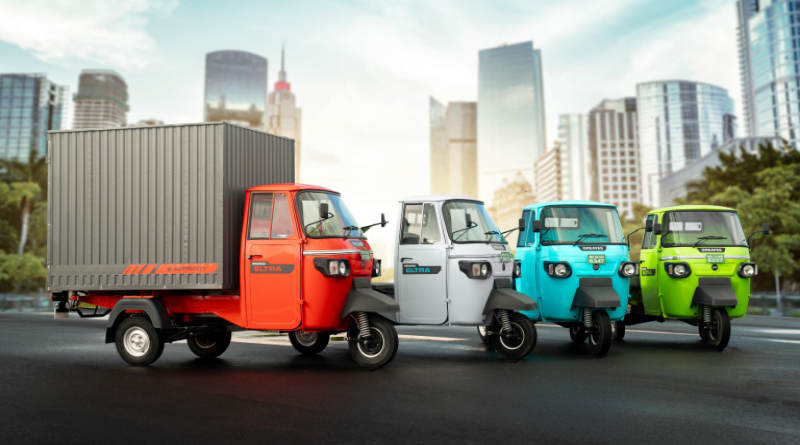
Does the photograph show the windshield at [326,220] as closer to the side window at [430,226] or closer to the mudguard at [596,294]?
the side window at [430,226]

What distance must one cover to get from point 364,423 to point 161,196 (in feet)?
16.5

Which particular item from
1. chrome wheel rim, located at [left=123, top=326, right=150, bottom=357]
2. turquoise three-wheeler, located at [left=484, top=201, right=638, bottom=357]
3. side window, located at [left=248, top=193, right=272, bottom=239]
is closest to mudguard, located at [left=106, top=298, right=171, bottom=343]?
chrome wheel rim, located at [left=123, top=326, right=150, bottom=357]

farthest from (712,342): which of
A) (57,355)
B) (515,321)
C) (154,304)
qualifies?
(57,355)

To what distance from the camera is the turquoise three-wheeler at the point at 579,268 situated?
1014 cm

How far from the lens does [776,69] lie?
169750 mm

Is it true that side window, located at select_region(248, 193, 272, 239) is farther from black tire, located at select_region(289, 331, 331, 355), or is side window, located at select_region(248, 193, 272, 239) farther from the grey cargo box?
black tire, located at select_region(289, 331, 331, 355)

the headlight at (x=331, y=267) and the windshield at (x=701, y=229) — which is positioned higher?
the windshield at (x=701, y=229)

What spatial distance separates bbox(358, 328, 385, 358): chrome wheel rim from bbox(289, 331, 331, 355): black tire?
6.16 feet

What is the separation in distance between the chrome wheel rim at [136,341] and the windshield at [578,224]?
22.0 feet

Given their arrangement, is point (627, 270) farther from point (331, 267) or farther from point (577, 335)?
point (331, 267)

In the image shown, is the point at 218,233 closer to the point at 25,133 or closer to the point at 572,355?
the point at 572,355

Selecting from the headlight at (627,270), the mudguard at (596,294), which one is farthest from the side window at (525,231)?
the headlight at (627,270)

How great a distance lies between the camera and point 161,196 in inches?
355

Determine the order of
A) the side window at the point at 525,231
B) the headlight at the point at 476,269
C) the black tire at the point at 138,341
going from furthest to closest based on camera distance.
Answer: the side window at the point at 525,231
the headlight at the point at 476,269
the black tire at the point at 138,341
